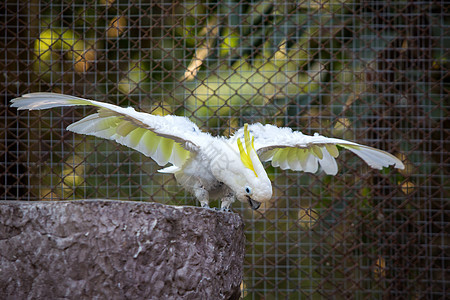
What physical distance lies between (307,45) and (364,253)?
0.94 meters

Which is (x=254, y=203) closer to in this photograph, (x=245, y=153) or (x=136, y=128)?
(x=245, y=153)

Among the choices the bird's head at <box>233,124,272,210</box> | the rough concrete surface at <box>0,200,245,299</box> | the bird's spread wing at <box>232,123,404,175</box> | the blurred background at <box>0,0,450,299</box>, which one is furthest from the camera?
the blurred background at <box>0,0,450,299</box>

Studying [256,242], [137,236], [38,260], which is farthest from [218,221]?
[256,242]

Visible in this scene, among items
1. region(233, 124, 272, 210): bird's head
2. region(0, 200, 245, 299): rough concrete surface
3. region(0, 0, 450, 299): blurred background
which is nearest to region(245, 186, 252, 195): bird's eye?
region(233, 124, 272, 210): bird's head

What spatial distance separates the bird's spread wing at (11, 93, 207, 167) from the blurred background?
51 centimetres

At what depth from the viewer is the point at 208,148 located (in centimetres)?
147

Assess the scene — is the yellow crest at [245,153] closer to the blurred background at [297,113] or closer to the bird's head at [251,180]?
the bird's head at [251,180]

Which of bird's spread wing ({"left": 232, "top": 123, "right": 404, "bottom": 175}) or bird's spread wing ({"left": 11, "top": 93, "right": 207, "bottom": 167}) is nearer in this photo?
bird's spread wing ({"left": 11, "top": 93, "right": 207, "bottom": 167})

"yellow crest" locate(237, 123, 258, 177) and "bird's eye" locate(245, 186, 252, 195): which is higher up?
"yellow crest" locate(237, 123, 258, 177)

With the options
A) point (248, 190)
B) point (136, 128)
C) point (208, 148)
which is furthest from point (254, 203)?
point (136, 128)

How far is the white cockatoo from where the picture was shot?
1.34 m

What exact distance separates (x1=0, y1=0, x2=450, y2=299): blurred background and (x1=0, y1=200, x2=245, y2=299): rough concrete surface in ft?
2.88

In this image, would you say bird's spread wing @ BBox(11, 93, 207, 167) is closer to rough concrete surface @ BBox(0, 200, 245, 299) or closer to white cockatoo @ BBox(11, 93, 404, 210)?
white cockatoo @ BBox(11, 93, 404, 210)

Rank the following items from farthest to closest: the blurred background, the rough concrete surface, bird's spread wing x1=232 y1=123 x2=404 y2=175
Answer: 1. the blurred background
2. bird's spread wing x1=232 y1=123 x2=404 y2=175
3. the rough concrete surface
